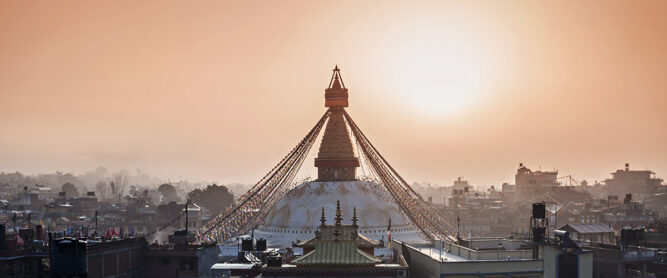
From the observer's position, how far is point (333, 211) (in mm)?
86875

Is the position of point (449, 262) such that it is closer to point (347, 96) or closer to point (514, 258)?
point (514, 258)

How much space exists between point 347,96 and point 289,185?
12606 mm

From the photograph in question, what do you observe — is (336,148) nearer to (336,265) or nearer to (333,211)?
(333,211)

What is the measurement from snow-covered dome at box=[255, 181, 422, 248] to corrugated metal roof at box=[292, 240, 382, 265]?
28.0 m

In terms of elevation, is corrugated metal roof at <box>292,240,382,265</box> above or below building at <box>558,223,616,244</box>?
above

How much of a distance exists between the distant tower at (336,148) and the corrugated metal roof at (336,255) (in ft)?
119

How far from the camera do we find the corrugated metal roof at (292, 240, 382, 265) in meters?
55.3

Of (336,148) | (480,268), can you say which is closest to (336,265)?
(480,268)

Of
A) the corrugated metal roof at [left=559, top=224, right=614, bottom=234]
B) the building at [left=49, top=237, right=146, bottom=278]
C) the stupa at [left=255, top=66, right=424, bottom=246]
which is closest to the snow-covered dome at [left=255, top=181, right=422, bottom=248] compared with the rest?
the stupa at [left=255, top=66, right=424, bottom=246]

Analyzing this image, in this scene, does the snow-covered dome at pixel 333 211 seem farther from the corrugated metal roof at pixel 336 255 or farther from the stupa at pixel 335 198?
the corrugated metal roof at pixel 336 255

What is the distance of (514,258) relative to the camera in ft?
205

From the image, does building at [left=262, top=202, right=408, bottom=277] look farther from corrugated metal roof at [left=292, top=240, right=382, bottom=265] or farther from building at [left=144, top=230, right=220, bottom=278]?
building at [left=144, top=230, right=220, bottom=278]

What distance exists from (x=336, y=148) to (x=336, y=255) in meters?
38.5

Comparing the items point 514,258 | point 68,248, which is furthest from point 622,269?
point 68,248
